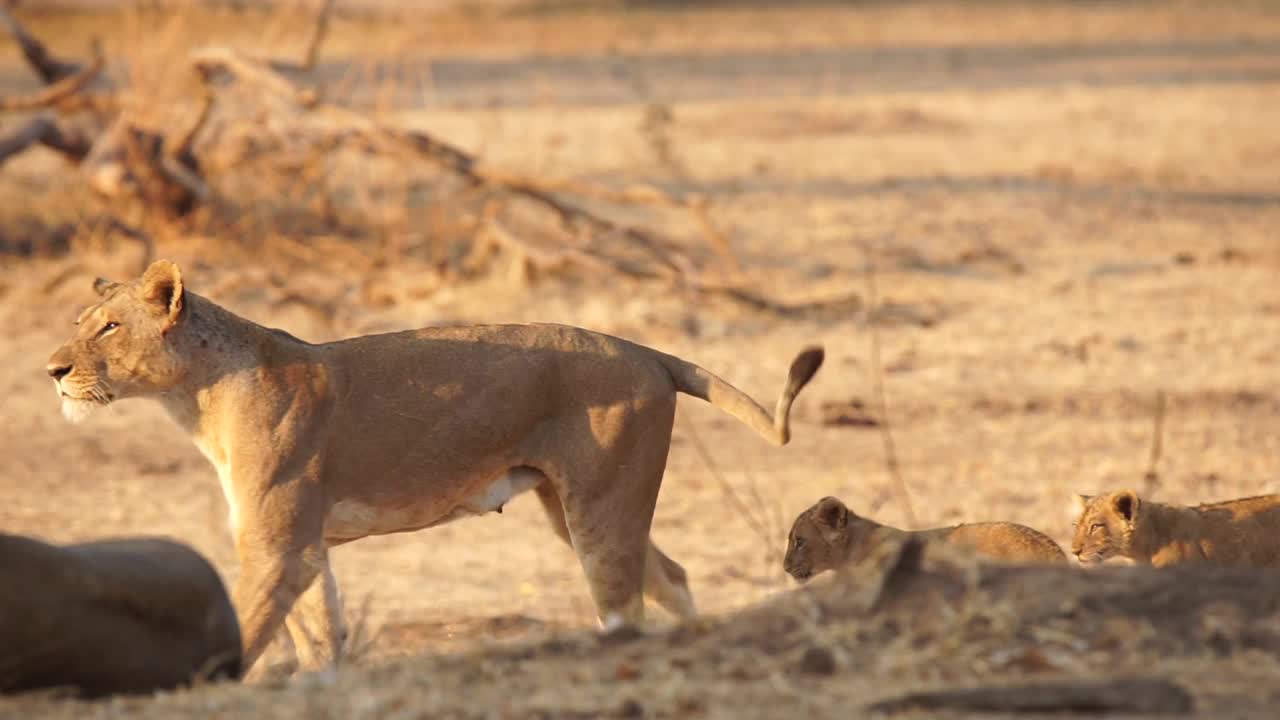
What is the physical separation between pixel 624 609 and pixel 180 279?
5.13 feet

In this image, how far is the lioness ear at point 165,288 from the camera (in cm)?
581

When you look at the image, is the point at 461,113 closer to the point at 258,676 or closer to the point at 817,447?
the point at 817,447

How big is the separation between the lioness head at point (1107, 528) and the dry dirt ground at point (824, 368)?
3.10ft

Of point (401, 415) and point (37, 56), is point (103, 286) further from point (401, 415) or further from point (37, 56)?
point (37, 56)

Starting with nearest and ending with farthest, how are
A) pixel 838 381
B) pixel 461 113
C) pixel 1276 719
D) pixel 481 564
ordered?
1. pixel 1276 719
2. pixel 481 564
3. pixel 838 381
4. pixel 461 113

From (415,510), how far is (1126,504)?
228cm

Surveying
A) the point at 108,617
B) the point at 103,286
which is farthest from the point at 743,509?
the point at 108,617

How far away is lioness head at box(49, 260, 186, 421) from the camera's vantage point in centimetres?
583

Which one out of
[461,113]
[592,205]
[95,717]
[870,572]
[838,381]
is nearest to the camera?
[95,717]

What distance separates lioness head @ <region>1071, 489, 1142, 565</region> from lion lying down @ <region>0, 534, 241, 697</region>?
2.98 meters

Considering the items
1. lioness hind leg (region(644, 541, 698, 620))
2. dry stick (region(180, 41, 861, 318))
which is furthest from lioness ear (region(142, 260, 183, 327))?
dry stick (region(180, 41, 861, 318))

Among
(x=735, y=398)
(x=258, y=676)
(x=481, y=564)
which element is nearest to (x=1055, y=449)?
(x=481, y=564)

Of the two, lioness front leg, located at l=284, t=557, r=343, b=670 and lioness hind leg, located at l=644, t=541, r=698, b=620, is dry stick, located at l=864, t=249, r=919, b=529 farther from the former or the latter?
lioness front leg, located at l=284, t=557, r=343, b=670

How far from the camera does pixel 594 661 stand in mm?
4359
